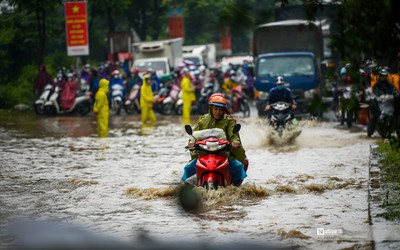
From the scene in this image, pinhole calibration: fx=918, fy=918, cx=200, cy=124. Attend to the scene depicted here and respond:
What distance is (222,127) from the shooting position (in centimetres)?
1089

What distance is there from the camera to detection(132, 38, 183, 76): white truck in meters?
35.0

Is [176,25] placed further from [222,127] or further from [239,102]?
[222,127]

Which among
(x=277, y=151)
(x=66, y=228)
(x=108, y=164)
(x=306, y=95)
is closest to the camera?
(x=66, y=228)

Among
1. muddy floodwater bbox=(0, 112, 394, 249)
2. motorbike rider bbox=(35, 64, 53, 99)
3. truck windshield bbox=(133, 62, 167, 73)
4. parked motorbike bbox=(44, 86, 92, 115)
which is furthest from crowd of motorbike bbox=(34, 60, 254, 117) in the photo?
muddy floodwater bbox=(0, 112, 394, 249)

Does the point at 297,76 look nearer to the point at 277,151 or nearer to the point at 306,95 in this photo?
the point at 306,95

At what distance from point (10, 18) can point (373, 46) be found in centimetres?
3092

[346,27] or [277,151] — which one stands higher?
[346,27]

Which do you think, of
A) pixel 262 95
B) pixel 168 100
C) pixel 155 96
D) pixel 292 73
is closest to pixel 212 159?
pixel 262 95

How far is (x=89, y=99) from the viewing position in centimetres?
2988

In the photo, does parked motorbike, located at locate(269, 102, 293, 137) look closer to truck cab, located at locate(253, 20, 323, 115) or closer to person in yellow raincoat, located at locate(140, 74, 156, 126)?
truck cab, located at locate(253, 20, 323, 115)

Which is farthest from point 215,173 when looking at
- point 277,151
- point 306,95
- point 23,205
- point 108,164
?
point 306,95

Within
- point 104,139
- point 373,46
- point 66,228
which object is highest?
point 373,46

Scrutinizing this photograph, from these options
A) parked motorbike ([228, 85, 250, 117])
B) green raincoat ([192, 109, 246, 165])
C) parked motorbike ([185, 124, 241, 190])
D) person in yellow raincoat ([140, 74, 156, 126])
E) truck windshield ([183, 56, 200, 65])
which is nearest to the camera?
parked motorbike ([185, 124, 241, 190])

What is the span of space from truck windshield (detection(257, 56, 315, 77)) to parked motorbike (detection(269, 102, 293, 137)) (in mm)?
7195
